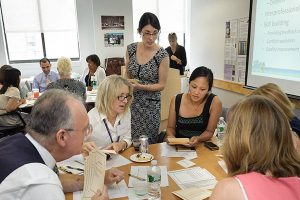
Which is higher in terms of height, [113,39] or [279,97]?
[113,39]

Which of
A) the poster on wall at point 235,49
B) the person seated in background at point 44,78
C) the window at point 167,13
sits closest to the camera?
the poster on wall at point 235,49

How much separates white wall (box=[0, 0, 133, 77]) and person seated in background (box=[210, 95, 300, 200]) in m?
5.57

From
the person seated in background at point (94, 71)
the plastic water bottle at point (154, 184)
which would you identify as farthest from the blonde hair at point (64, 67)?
the plastic water bottle at point (154, 184)

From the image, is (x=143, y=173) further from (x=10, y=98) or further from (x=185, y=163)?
(x=10, y=98)

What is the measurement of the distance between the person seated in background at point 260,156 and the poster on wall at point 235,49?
9.48 feet

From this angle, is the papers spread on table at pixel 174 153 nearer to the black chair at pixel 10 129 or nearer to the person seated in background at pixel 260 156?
the person seated in background at pixel 260 156

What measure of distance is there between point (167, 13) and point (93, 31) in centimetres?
224

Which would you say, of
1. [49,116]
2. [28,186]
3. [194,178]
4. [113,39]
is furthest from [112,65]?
[28,186]

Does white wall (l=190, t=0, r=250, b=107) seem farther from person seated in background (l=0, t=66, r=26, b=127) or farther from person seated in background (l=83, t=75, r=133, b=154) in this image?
person seated in background (l=0, t=66, r=26, b=127)

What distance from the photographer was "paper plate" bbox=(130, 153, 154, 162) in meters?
1.70

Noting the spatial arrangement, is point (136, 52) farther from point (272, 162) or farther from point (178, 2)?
point (178, 2)

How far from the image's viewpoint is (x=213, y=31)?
4320mm

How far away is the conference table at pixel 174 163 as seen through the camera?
4.44 feet

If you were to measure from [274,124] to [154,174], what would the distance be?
0.68 meters
